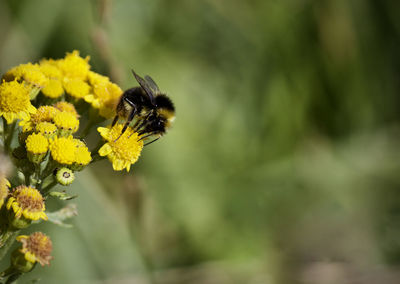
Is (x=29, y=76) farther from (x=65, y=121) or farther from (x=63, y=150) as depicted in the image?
(x=63, y=150)

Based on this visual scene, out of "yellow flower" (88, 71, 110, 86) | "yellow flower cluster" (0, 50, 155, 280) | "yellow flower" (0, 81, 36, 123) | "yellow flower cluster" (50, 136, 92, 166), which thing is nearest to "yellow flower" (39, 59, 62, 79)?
"yellow flower cluster" (0, 50, 155, 280)

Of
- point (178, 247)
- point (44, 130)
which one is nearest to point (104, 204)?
point (178, 247)

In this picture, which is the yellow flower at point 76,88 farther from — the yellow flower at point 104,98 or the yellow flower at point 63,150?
the yellow flower at point 63,150

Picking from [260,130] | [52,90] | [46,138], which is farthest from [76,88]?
[260,130]

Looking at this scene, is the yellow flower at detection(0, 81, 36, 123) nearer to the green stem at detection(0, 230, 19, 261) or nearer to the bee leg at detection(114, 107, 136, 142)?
the bee leg at detection(114, 107, 136, 142)

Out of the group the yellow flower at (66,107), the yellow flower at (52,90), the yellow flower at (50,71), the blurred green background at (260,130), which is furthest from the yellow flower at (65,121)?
the blurred green background at (260,130)
